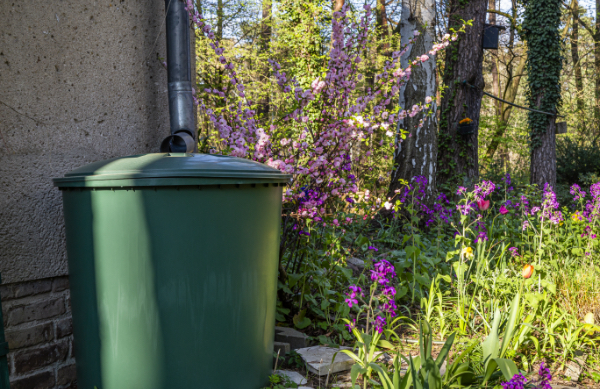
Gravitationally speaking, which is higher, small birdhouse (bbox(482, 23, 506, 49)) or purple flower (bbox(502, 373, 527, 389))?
small birdhouse (bbox(482, 23, 506, 49))

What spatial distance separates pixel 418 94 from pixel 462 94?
5.65ft

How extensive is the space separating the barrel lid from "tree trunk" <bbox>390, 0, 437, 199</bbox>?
13.4 ft

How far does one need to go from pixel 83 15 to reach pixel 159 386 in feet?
6.24

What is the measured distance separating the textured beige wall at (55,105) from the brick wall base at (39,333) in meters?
0.09

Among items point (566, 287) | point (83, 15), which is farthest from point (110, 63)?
point (566, 287)

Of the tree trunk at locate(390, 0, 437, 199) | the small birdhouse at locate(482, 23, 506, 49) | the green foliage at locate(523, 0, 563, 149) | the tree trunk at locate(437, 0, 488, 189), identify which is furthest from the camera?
the green foliage at locate(523, 0, 563, 149)

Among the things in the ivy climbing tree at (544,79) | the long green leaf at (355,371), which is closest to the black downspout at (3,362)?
the long green leaf at (355,371)

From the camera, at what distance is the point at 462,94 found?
6918 millimetres

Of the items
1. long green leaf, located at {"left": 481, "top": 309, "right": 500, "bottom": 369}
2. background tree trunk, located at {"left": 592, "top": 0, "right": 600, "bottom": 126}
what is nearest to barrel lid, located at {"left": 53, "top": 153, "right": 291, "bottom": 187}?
long green leaf, located at {"left": 481, "top": 309, "right": 500, "bottom": 369}

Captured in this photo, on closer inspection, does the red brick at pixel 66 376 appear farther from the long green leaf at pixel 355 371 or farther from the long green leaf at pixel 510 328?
the long green leaf at pixel 510 328

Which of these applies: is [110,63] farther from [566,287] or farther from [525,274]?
[566,287]

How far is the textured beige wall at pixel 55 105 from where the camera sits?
2031mm

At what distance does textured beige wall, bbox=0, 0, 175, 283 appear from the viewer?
2.03m

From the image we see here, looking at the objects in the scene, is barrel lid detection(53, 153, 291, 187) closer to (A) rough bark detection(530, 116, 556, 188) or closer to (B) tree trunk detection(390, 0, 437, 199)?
(B) tree trunk detection(390, 0, 437, 199)
